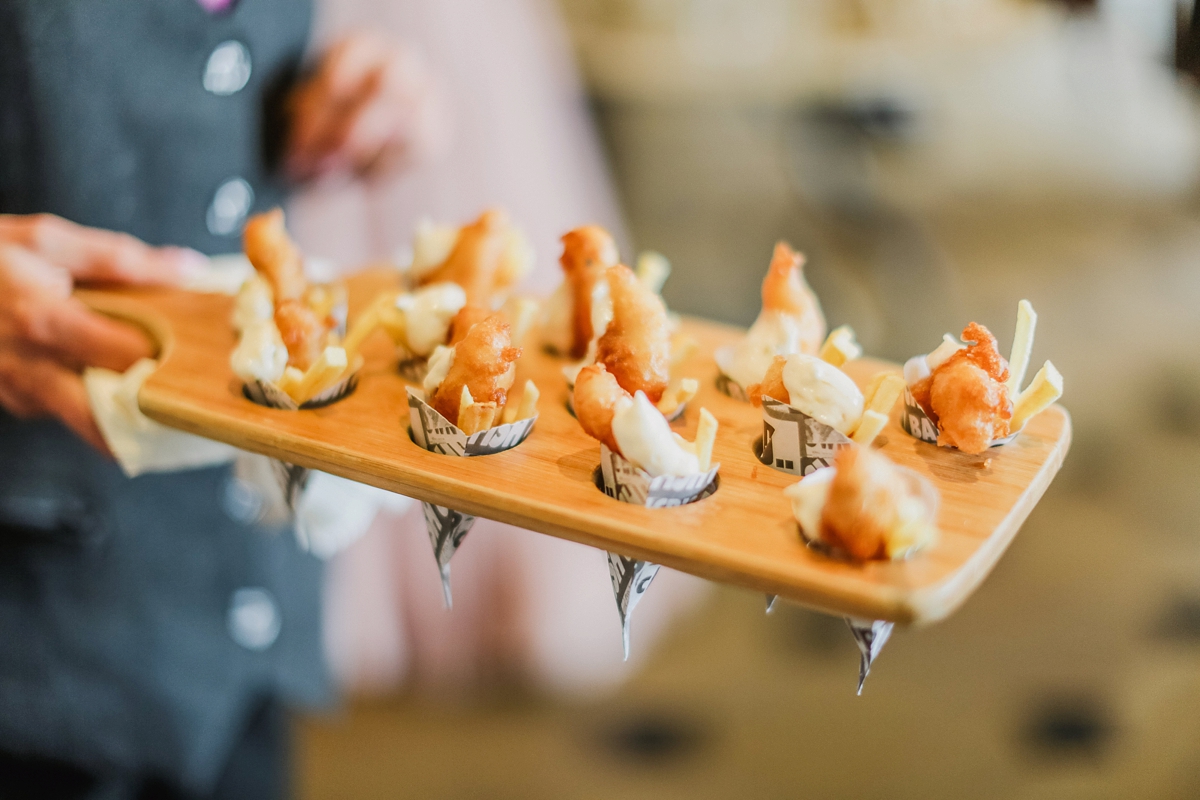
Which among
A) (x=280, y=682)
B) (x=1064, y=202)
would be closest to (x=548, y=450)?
(x=280, y=682)

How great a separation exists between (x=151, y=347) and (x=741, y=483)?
0.55 m

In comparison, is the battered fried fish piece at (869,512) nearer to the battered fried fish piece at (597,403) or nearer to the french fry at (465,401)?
the battered fried fish piece at (597,403)

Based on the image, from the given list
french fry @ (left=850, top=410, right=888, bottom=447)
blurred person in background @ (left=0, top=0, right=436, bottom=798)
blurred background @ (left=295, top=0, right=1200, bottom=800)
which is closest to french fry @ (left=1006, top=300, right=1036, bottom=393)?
french fry @ (left=850, top=410, right=888, bottom=447)

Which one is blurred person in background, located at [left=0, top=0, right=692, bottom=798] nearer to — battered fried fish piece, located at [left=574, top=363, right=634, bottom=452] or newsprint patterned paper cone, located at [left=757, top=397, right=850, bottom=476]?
battered fried fish piece, located at [left=574, top=363, right=634, bottom=452]

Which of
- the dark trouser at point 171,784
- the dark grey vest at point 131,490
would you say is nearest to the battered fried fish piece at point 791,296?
the dark grey vest at point 131,490

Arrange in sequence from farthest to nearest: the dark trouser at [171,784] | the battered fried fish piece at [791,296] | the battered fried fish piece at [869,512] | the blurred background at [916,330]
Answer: the blurred background at [916,330] → the dark trouser at [171,784] → the battered fried fish piece at [791,296] → the battered fried fish piece at [869,512]

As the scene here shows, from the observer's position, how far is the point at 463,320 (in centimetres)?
73

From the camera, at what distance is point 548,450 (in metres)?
0.66

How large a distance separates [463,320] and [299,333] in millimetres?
134

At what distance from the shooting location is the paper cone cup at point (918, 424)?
0.65m

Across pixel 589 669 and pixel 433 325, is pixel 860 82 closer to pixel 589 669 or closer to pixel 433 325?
pixel 589 669

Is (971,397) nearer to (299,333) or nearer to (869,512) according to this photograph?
(869,512)

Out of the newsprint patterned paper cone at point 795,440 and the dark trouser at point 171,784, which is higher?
the newsprint patterned paper cone at point 795,440

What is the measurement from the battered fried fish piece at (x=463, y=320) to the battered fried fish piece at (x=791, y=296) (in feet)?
0.73
